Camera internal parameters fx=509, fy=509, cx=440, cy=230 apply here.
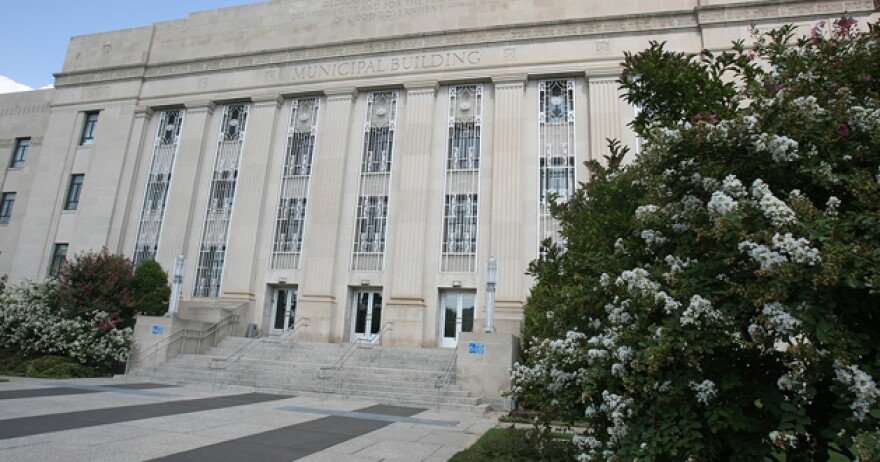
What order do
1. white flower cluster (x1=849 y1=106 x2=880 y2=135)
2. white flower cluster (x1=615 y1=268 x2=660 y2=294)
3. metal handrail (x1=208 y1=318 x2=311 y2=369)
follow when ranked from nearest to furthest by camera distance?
1. white flower cluster (x1=849 y1=106 x2=880 y2=135)
2. white flower cluster (x1=615 y1=268 x2=660 y2=294)
3. metal handrail (x1=208 y1=318 x2=311 y2=369)

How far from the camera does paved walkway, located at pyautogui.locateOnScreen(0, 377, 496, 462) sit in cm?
751

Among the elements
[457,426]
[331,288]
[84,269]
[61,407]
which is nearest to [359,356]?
[331,288]

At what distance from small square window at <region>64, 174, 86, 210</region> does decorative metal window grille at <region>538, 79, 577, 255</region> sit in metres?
25.5

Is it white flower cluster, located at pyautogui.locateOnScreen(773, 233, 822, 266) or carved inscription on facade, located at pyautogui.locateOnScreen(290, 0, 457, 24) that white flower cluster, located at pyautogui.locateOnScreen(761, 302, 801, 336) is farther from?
carved inscription on facade, located at pyautogui.locateOnScreen(290, 0, 457, 24)

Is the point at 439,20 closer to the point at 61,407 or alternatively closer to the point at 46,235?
the point at 61,407

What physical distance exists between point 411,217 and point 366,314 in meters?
5.08

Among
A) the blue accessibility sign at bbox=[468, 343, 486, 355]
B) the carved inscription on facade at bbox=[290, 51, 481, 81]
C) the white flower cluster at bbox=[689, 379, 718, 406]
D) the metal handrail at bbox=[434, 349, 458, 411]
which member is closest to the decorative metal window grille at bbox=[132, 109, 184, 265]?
the carved inscription on facade at bbox=[290, 51, 481, 81]

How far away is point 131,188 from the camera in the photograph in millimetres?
27875

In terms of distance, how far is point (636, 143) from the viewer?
22375 millimetres

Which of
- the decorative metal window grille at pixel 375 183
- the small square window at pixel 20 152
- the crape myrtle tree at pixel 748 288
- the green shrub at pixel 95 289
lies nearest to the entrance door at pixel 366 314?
the decorative metal window grille at pixel 375 183

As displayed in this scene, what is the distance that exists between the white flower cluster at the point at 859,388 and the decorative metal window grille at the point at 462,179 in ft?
63.4

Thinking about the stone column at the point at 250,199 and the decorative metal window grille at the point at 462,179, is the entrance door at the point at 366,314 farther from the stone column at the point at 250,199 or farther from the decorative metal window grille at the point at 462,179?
the stone column at the point at 250,199

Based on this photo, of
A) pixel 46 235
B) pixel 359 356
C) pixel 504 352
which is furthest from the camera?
pixel 46 235

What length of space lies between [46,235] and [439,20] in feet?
81.2
